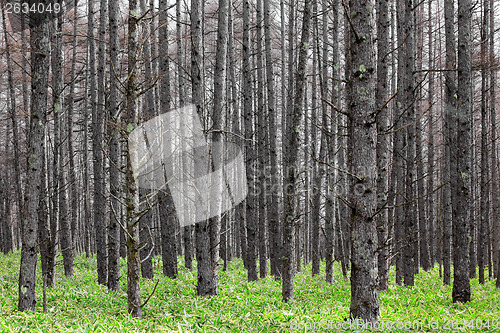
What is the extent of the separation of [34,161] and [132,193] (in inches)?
74.7

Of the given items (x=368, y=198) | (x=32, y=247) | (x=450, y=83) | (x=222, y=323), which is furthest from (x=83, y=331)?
(x=450, y=83)

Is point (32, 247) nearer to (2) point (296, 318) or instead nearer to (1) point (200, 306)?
(1) point (200, 306)

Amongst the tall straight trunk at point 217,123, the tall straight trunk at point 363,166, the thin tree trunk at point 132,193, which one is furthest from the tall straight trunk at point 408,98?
the thin tree trunk at point 132,193

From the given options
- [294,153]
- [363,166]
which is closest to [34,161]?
[294,153]

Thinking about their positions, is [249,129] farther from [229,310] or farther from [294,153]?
[229,310]

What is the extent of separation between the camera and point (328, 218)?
12.2 meters

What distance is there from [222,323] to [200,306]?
52.8 inches

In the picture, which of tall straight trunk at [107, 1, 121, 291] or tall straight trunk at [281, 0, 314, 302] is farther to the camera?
tall straight trunk at [107, 1, 121, 291]

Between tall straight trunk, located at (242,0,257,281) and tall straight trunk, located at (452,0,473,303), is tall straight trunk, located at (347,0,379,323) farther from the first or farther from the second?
tall straight trunk, located at (242,0,257,281)

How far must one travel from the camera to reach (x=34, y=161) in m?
5.91

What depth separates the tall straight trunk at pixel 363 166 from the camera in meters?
4.18

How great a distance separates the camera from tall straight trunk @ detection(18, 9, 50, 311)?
589 centimetres

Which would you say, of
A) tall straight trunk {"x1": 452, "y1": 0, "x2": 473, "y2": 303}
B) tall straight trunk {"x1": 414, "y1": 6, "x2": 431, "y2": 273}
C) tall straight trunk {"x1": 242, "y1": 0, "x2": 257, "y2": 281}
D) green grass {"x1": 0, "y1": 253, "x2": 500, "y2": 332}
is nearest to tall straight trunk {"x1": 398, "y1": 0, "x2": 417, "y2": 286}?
tall straight trunk {"x1": 414, "y1": 6, "x2": 431, "y2": 273}

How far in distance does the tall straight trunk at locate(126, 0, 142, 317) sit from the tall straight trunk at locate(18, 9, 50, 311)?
1.61m
